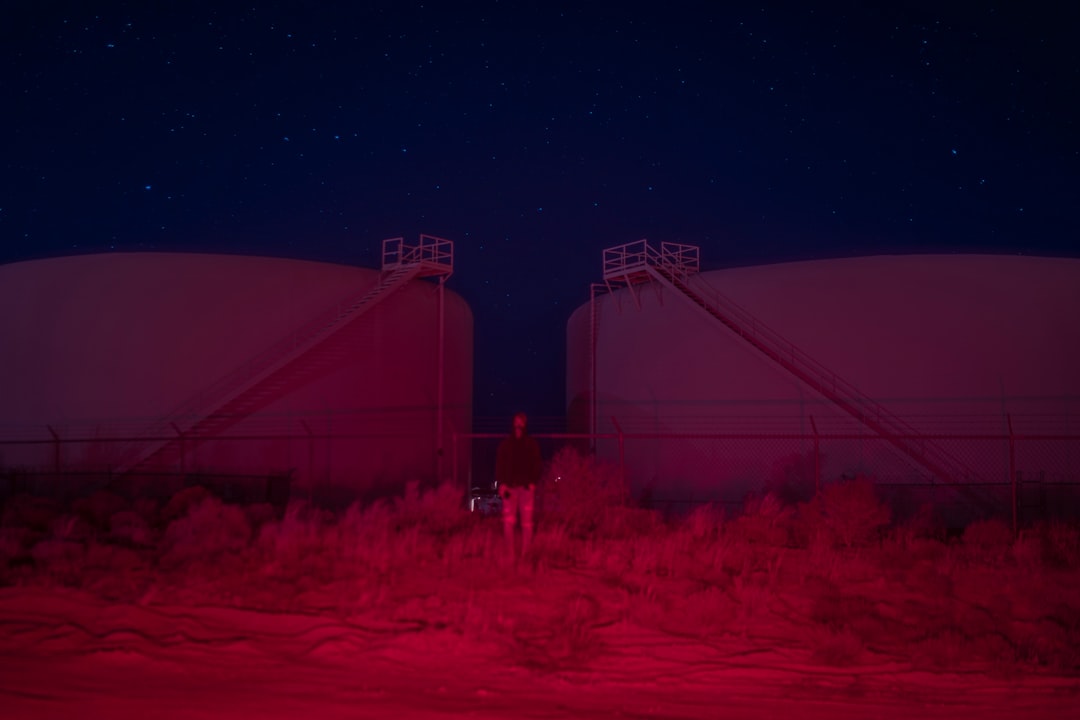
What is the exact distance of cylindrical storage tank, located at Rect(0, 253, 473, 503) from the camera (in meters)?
24.4

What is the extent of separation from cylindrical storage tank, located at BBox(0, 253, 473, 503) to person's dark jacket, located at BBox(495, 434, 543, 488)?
14.4 m

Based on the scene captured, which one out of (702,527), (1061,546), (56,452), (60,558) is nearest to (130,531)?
(60,558)

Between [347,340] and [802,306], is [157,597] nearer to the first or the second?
[347,340]

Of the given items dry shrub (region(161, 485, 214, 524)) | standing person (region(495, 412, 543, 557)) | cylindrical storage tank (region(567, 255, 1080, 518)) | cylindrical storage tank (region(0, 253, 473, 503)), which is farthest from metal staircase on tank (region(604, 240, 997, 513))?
dry shrub (region(161, 485, 214, 524))

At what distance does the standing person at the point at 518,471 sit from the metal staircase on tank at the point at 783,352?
41.1ft

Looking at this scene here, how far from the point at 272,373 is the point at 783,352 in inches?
623

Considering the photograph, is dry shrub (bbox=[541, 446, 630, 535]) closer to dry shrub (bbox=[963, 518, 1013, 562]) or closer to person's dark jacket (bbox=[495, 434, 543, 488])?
person's dark jacket (bbox=[495, 434, 543, 488])

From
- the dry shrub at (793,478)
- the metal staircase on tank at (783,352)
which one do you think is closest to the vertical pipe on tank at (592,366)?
the metal staircase on tank at (783,352)

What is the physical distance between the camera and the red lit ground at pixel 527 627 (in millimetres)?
6258

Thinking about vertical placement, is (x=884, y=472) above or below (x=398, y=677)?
above

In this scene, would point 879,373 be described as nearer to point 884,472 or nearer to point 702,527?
point 884,472

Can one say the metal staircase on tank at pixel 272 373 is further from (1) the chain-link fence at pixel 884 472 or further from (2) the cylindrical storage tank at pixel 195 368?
(1) the chain-link fence at pixel 884 472

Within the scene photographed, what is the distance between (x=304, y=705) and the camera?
580cm

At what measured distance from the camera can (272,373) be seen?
24.7 m
